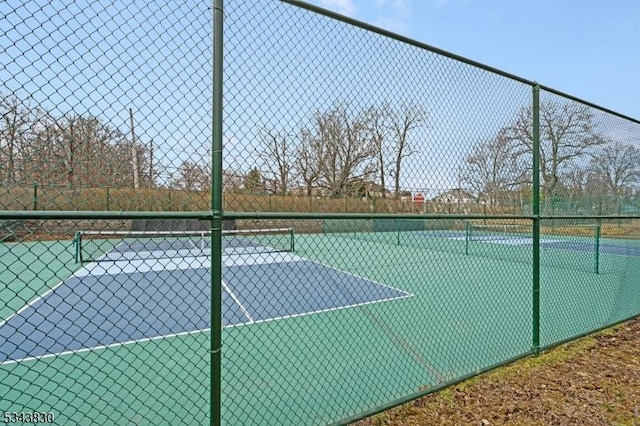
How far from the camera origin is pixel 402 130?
2764mm

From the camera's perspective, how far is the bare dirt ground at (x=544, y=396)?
7.70 feet

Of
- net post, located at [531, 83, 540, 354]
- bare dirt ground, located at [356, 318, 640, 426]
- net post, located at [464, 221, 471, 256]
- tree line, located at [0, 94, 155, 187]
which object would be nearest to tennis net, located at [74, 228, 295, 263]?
tree line, located at [0, 94, 155, 187]

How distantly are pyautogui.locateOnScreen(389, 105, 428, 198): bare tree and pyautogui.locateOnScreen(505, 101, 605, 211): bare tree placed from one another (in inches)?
51.1

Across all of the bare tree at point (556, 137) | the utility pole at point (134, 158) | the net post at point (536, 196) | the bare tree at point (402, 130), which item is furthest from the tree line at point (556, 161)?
the utility pole at point (134, 158)

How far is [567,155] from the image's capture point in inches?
157

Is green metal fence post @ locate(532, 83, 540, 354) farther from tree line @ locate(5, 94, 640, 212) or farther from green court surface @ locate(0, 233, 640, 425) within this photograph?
green court surface @ locate(0, 233, 640, 425)

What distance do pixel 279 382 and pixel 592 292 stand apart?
17.1ft

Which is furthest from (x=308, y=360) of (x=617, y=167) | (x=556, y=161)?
(x=617, y=167)

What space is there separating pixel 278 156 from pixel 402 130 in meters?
1.17

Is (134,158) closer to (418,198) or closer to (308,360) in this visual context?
(418,198)

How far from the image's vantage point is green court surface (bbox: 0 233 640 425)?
8.73 ft

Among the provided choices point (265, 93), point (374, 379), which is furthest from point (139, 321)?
point (265, 93)

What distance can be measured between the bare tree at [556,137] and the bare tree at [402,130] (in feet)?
4.26

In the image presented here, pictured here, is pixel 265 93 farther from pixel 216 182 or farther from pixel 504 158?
pixel 504 158
